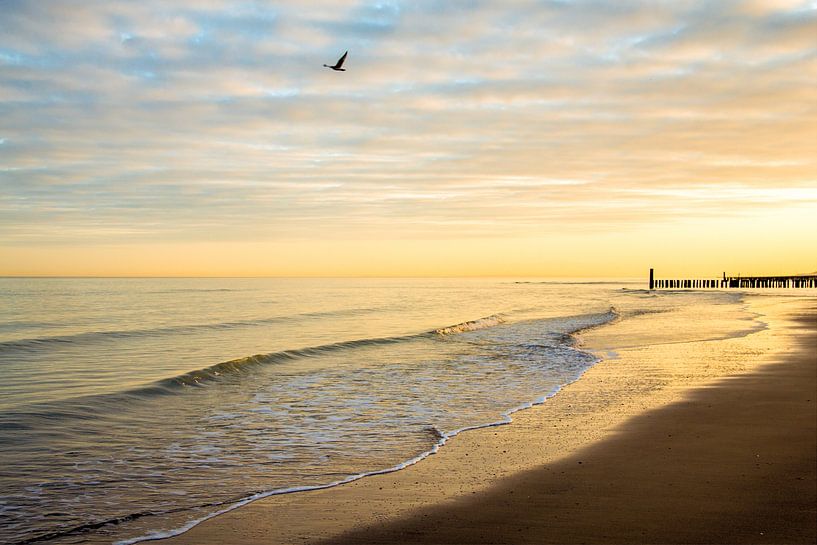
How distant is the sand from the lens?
5.83 meters

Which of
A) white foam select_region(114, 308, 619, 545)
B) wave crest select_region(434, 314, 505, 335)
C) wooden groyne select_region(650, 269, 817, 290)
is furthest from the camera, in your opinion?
wooden groyne select_region(650, 269, 817, 290)

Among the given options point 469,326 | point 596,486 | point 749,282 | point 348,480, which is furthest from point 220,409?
point 749,282

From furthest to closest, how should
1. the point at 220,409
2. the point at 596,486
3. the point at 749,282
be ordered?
the point at 749,282, the point at 220,409, the point at 596,486

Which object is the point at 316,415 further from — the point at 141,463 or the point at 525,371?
the point at 525,371

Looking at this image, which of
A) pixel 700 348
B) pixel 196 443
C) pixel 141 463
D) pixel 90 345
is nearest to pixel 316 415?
pixel 196 443

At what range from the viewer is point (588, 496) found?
680 centimetres

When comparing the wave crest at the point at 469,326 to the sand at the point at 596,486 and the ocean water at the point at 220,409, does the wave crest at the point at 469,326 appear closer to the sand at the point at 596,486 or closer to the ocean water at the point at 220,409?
the ocean water at the point at 220,409

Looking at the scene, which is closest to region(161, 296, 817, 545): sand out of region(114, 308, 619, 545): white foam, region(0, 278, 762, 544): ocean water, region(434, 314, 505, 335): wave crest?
region(114, 308, 619, 545): white foam

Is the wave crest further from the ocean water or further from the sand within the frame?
the sand

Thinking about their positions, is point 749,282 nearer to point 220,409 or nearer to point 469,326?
point 469,326

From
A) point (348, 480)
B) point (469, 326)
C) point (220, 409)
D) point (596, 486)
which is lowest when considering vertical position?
point (469, 326)

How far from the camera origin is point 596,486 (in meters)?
7.16

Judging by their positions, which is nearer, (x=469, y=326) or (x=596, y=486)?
(x=596, y=486)

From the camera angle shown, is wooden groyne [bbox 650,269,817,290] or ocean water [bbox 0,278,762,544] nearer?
ocean water [bbox 0,278,762,544]
